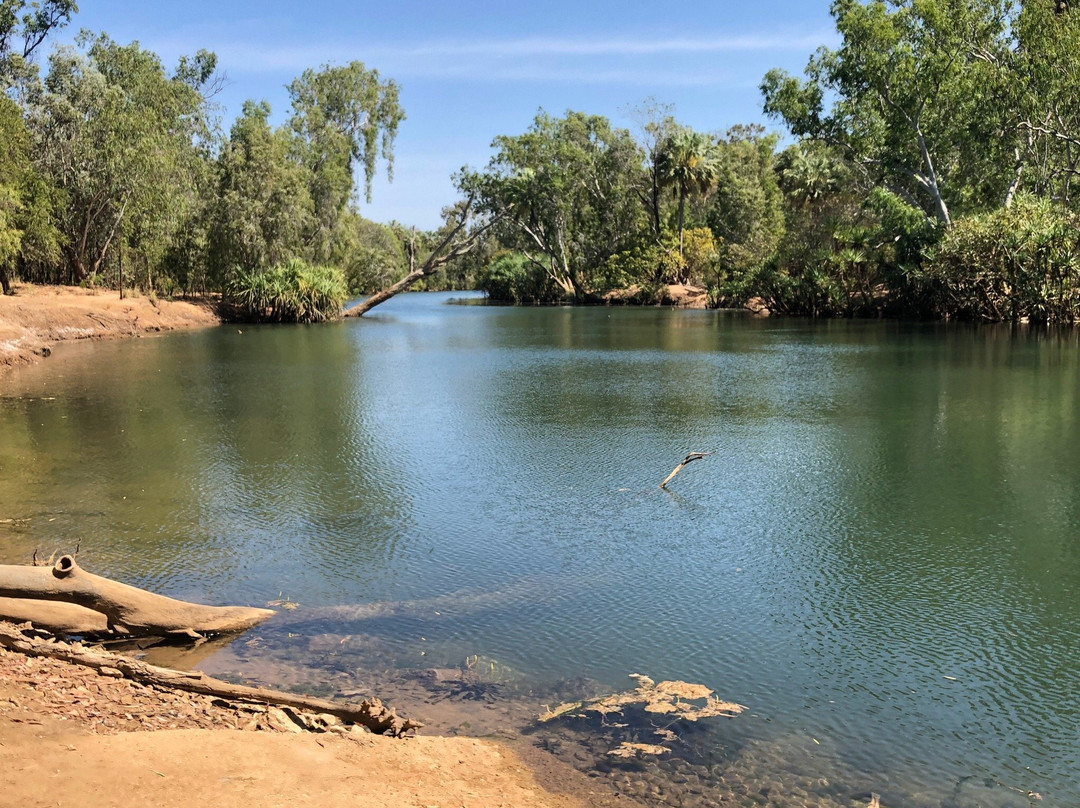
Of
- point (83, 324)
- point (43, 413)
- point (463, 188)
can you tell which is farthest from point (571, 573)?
point (463, 188)

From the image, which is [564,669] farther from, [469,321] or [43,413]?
[469,321]

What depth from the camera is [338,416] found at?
656 inches

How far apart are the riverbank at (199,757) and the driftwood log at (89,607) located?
57 cm

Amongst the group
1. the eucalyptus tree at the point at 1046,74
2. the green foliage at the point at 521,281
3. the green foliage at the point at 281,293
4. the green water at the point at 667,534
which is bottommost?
the green water at the point at 667,534

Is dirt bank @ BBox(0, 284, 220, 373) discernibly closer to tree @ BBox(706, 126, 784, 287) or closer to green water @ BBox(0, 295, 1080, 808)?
green water @ BBox(0, 295, 1080, 808)

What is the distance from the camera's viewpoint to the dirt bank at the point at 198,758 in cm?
378

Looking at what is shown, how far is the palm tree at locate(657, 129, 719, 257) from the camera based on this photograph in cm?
6197

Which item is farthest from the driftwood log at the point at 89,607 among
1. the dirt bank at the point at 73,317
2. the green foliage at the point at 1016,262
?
the green foliage at the point at 1016,262

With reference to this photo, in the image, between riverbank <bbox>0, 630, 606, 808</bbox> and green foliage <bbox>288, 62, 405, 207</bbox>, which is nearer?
riverbank <bbox>0, 630, 606, 808</bbox>

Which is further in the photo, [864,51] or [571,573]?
[864,51]

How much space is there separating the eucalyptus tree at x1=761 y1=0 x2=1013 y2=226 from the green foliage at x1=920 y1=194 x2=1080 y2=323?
128 inches

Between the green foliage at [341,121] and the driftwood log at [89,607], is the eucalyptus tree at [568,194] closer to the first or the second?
the green foliage at [341,121]

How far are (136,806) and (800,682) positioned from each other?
4.09 m

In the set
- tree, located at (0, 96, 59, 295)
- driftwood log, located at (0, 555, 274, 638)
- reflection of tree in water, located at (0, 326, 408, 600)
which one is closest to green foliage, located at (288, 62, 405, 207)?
tree, located at (0, 96, 59, 295)
